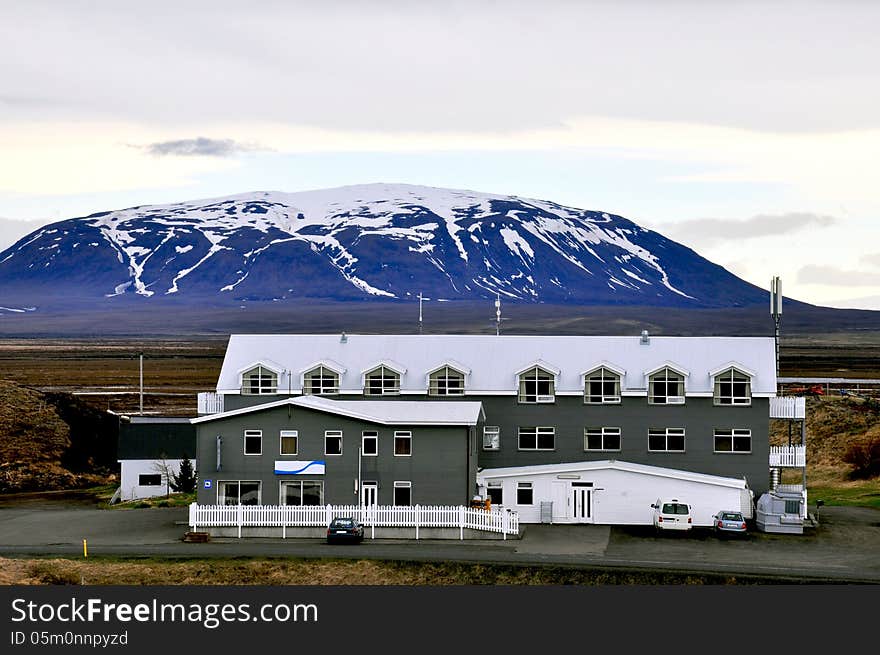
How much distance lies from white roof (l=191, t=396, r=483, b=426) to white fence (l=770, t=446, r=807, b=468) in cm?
1327

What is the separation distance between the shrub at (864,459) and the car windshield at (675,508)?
24111 mm

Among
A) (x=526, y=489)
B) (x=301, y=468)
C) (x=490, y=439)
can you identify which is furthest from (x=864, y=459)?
(x=301, y=468)

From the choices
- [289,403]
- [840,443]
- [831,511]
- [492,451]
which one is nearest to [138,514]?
[289,403]

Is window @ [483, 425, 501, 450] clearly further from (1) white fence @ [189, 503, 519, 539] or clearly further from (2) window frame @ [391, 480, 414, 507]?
(1) white fence @ [189, 503, 519, 539]

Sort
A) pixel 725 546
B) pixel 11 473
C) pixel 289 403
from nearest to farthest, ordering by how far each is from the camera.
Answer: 1. pixel 725 546
2. pixel 289 403
3. pixel 11 473

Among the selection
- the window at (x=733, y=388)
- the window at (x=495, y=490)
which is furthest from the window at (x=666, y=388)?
the window at (x=495, y=490)

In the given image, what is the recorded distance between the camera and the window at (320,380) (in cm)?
6372

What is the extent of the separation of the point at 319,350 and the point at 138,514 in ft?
37.0

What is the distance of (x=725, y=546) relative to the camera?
52438mm

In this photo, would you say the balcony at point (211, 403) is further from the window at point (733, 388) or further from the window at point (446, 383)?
the window at point (733, 388)

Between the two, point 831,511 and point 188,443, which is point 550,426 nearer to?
point 831,511

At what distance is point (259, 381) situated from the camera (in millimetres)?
64312

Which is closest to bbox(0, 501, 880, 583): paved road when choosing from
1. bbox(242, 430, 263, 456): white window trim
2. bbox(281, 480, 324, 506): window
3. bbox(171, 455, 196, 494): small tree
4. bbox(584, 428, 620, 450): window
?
bbox(281, 480, 324, 506): window

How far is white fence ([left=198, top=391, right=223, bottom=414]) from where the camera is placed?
211 feet
